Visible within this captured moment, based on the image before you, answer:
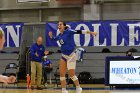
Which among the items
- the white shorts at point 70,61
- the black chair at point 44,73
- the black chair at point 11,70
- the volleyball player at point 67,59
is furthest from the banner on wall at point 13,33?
the white shorts at point 70,61

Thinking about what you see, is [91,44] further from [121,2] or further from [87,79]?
[121,2]

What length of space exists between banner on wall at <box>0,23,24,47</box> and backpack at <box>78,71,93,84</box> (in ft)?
13.0

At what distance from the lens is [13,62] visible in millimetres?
19188

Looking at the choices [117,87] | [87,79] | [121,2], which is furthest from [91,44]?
[117,87]

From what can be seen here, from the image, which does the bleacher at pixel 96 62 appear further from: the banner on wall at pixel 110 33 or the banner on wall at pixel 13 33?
the banner on wall at pixel 13 33

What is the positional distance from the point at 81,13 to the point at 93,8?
78cm

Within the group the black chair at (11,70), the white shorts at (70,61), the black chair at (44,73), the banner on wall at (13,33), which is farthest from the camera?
the banner on wall at (13,33)

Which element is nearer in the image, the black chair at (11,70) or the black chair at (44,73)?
the black chair at (44,73)

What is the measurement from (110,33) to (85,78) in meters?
2.63

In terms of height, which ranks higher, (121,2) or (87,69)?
(121,2)

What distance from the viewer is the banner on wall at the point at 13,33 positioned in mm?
18906

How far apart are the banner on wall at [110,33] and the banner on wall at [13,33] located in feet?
6.86

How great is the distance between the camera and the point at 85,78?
17.5m

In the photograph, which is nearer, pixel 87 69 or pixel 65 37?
pixel 65 37
